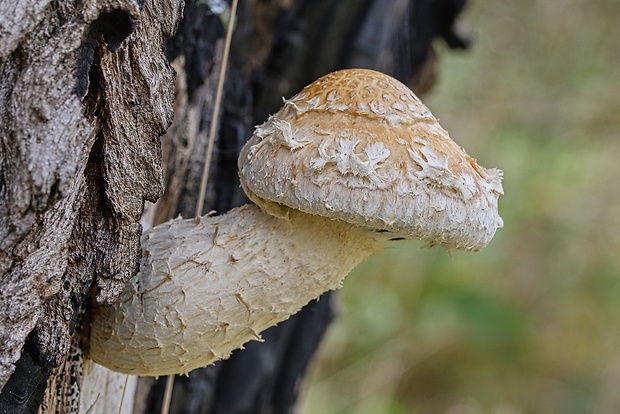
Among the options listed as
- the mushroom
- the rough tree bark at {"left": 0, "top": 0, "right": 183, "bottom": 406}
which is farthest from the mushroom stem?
the rough tree bark at {"left": 0, "top": 0, "right": 183, "bottom": 406}

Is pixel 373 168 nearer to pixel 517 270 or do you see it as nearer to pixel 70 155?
pixel 70 155

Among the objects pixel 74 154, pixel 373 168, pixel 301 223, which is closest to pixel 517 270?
pixel 301 223

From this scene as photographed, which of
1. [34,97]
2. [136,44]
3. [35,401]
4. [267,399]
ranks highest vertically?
[136,44]

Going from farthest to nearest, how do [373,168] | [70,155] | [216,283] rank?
[216,283] < [373,168] < [70,155]

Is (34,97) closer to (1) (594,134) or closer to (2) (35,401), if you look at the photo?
(2) (35,401)

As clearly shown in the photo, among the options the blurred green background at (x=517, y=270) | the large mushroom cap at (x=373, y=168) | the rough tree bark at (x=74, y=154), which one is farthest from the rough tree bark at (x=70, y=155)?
the blurred green background at (x=517, y=270)

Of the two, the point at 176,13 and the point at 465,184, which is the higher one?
the point at 176,13

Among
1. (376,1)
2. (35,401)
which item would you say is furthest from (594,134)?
(35,401)

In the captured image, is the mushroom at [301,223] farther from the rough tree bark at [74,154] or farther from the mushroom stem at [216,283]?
the rough tree bark at [74,154]
